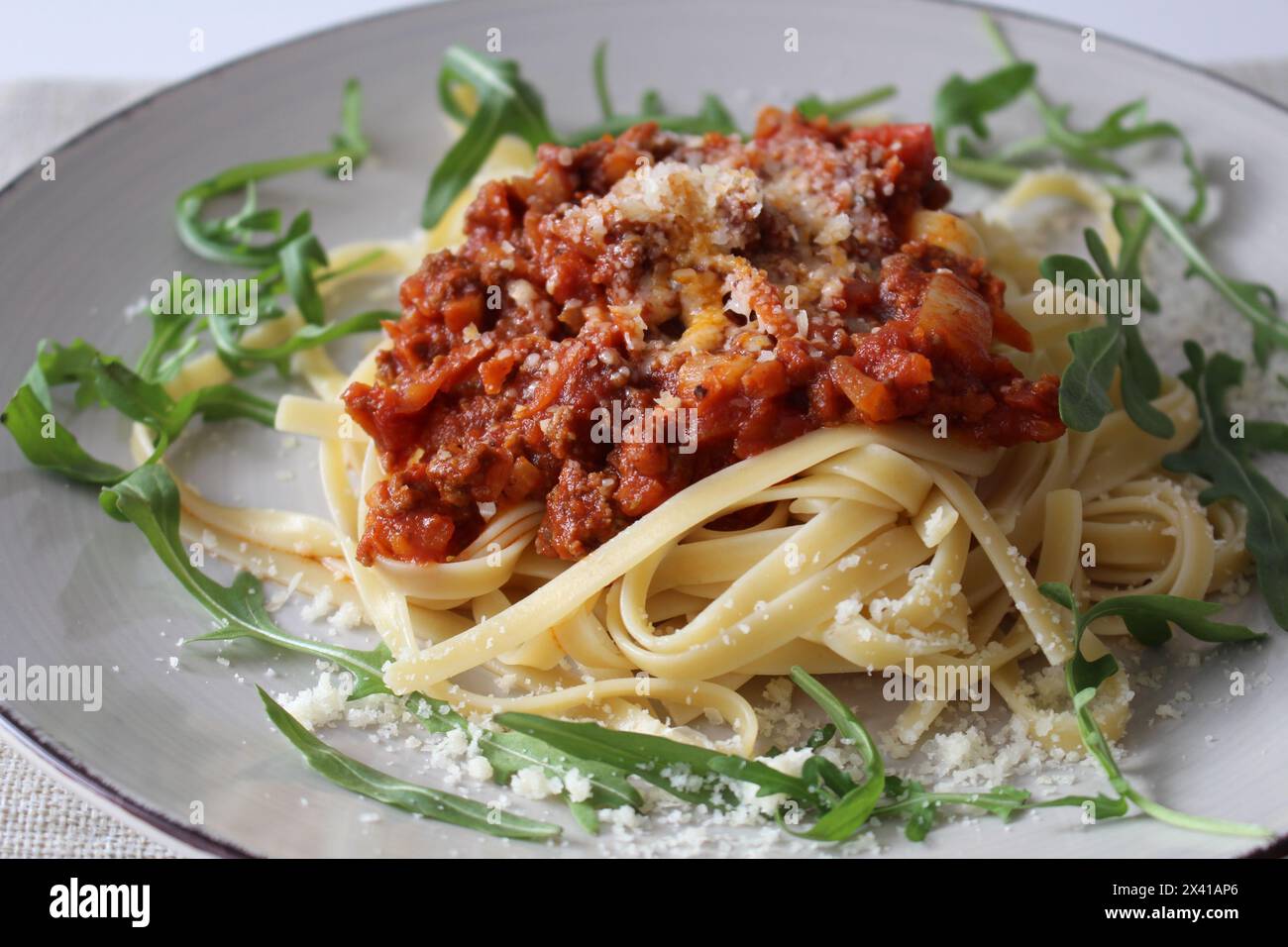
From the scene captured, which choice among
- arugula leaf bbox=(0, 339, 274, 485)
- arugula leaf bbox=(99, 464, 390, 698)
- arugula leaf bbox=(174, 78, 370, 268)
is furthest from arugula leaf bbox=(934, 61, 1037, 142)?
arugula leaf bbox=(99, 464, 390, 698)

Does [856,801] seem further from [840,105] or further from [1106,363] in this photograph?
[840,105]

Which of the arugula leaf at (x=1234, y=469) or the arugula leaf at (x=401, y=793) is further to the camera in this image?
the arugula leaf at (x=1234, y=469)

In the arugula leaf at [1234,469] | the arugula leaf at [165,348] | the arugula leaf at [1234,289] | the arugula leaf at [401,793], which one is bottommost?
the arugula leaf at [401,793]

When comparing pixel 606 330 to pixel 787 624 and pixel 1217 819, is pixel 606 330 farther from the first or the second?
pixel 1217 819

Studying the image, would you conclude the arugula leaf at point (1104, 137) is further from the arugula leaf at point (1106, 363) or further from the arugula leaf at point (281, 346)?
the arugula leaf at point (281, 346)

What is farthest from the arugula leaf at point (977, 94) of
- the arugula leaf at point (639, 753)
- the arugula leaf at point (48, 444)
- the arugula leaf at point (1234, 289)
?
the arugula leaf at point (48, 444)

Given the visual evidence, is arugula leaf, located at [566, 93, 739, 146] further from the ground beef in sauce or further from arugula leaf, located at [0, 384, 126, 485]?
arugula leaf, located at [0, 384, 126, 485]
